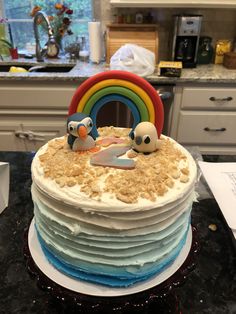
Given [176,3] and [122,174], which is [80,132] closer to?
[122,174]

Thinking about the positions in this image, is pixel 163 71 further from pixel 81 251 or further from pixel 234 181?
pixel 81 251

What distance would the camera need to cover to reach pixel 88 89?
72 centimetres

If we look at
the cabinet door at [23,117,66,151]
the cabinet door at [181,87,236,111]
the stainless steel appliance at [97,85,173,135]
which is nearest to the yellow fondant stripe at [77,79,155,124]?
the stainless steel appliance at [97,85,173,135]

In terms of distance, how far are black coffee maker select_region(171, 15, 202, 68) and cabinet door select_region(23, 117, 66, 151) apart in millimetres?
1104

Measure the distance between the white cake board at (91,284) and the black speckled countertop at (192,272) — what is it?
0.04 meters

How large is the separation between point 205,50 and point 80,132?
2131mm

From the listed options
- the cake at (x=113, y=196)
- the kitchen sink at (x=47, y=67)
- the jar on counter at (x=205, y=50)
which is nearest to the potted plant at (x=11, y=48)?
the kitchen sink at (x=47, y=67)

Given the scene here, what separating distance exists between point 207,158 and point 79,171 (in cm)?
67

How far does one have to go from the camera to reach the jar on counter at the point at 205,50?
241 centimetres

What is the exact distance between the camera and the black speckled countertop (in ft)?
2.04

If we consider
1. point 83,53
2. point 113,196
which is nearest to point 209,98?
point 83,53

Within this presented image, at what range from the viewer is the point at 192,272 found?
2.28ft


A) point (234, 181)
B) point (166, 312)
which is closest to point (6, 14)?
point (234, 181)

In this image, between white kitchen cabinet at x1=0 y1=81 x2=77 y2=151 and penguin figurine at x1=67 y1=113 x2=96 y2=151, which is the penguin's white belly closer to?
penguin figurine at x1=67 y1=113 x2=96 y2=151
